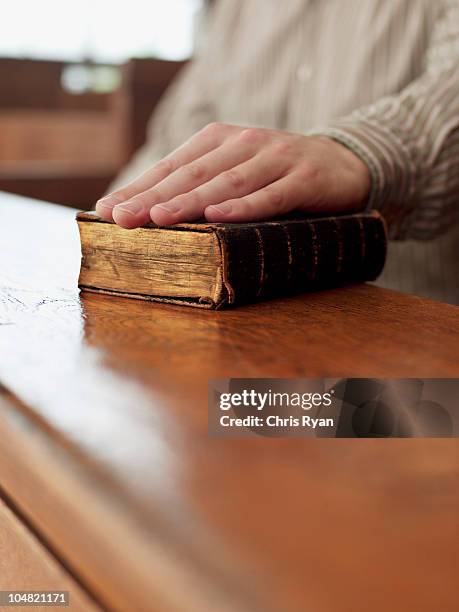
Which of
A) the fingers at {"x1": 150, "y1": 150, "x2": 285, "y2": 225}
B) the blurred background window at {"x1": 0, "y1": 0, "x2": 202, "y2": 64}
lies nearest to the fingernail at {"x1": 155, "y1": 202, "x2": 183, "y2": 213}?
the fingers at {"x1": 150, "y1": 150, "x2": 285, "y2": 225}

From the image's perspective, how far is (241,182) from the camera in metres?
0.64

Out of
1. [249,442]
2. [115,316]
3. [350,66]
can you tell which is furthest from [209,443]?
[350,66]

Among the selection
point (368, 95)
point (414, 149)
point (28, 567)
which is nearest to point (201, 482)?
point (28, 567)

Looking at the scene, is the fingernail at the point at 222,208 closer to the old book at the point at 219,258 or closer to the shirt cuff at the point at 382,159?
the old book at the point at 219,258

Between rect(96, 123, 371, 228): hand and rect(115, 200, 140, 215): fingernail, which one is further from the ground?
rect(96, 123, 371, 228): hand

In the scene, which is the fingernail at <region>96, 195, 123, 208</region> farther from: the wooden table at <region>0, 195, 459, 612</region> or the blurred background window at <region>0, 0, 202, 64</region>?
the blurred background window at <region>0, 0, 202, 64</region>

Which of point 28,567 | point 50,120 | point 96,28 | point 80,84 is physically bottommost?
point 28,567

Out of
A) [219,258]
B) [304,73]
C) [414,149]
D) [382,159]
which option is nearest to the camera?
[219,258]

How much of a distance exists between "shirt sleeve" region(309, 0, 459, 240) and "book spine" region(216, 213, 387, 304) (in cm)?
13

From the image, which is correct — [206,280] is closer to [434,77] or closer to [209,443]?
[209,443]

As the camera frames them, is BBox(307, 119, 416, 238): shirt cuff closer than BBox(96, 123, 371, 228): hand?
No

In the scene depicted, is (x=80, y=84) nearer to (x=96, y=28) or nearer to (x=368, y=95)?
(x=96, y=28)

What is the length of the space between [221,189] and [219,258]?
0.10 metres

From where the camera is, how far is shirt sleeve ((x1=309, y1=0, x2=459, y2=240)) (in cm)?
80
